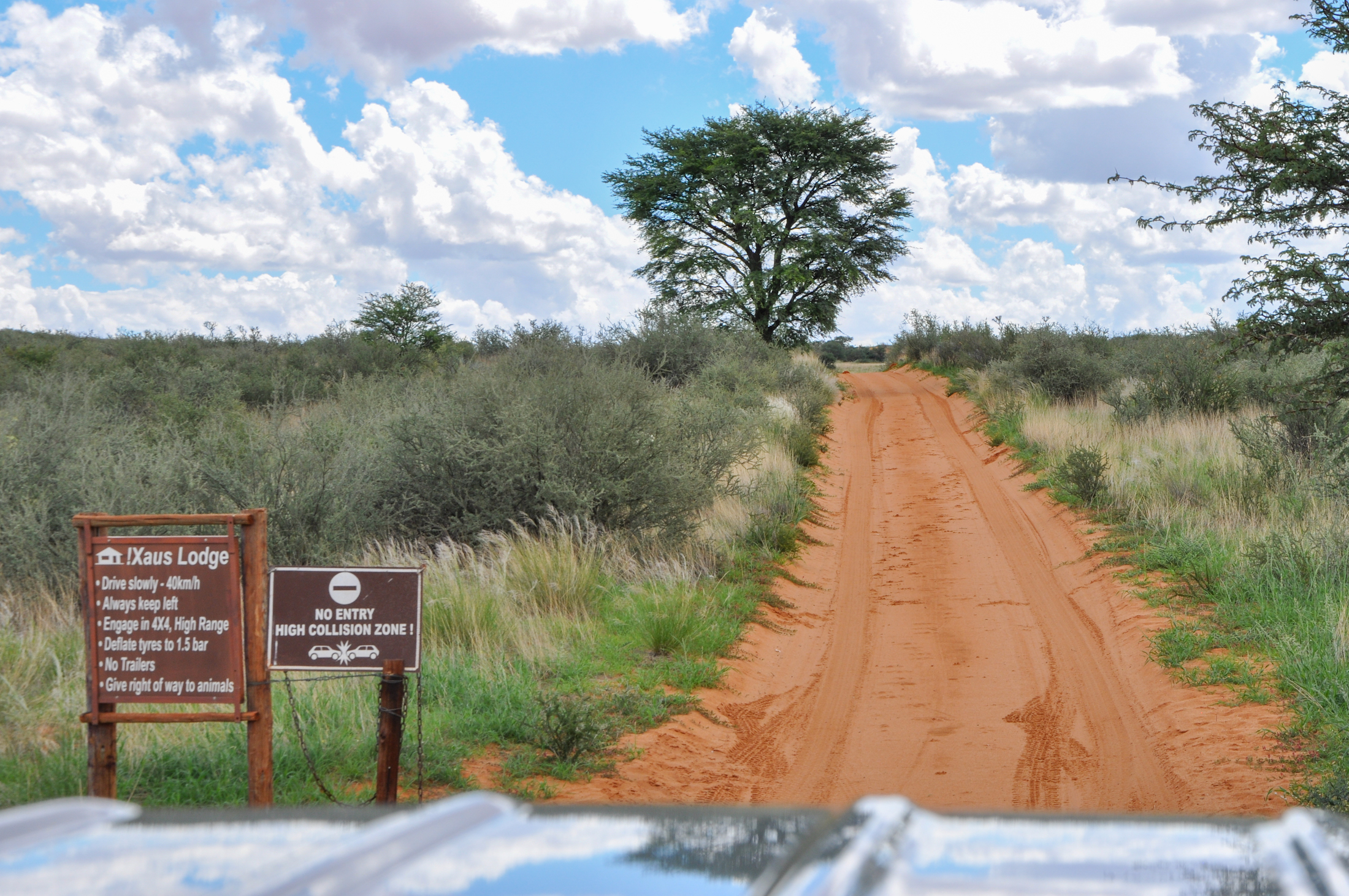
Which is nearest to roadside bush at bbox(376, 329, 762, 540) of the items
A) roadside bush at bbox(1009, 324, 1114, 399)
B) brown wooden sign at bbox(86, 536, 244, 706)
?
brown wooden sign at bbox(86, 536, 244, 706)

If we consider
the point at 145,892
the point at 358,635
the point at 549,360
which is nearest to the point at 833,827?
the point at 145,892

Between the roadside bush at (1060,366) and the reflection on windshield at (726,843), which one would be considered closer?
the reflection on windshield at (726,843)

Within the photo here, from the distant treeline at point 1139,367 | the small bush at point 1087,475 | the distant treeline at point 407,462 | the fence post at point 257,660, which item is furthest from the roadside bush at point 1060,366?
the fence post at point 257,660

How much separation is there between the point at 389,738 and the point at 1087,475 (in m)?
11.5

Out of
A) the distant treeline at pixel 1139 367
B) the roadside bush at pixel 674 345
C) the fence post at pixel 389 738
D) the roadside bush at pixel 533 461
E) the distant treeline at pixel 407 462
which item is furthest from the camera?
the roadside bush at pixel 674 345

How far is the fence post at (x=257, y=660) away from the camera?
13.9ft

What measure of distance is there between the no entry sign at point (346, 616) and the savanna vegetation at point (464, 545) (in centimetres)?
70

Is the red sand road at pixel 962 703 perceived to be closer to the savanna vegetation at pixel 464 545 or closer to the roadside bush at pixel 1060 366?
the savanna vegetation at pixel 464 545

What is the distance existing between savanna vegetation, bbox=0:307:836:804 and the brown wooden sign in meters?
0.81

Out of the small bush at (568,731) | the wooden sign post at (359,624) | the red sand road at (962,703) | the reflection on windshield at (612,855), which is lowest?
the red sand road at (962,703)

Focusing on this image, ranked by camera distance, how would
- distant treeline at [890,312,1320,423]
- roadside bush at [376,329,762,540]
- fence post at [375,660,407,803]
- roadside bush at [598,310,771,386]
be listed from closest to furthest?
1. fence post at [375,660,407,803]
2. roadside bush at [376,329,762,540]
3. distant treeline at [890,312,1320,423]
4. roadside bush at [598,310,771,386]

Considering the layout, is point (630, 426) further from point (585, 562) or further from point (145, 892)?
point (145, 892)

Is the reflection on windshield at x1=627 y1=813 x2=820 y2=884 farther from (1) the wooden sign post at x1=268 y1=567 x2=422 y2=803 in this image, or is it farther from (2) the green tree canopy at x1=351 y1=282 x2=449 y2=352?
(2) the green tree canopy at x1=351 y1=282 x2=449 y2=352

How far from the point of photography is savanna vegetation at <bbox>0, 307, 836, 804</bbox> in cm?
543
